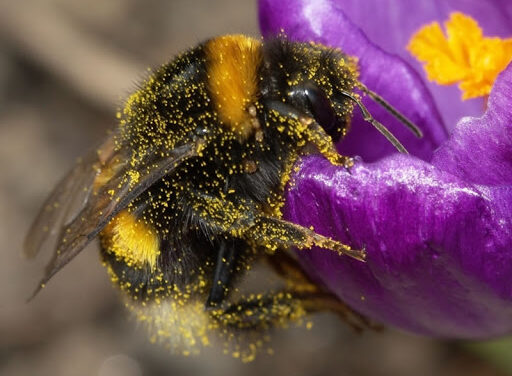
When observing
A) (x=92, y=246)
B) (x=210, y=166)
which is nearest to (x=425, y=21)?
A: (x=210, y=166)

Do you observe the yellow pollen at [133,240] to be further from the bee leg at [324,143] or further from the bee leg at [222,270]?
the bee leg at [324,143]

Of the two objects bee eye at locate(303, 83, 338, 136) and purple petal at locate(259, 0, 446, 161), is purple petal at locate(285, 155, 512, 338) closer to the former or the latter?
bee eye at locate(303, 83, 338, 136)

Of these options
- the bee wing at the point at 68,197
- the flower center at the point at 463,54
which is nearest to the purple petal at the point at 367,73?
the flower center at the point at 463,54

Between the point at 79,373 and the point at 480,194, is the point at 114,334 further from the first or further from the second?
the point at 480,194

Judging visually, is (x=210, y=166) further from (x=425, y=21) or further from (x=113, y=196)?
(x=425, y=21)

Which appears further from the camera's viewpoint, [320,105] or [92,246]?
[92,246]

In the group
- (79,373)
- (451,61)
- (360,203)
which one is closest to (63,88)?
(79,373)

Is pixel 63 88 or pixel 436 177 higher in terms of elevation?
pixel 63 88
